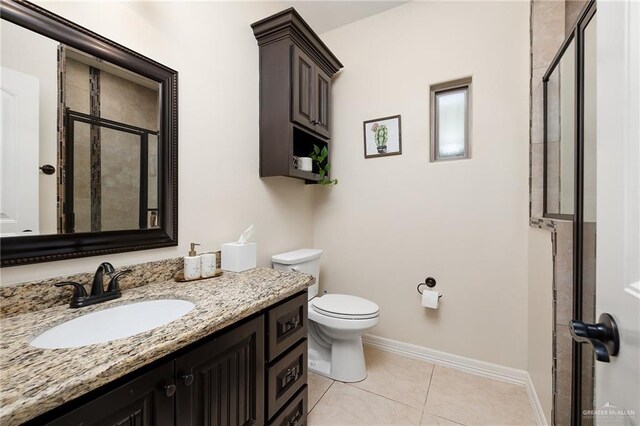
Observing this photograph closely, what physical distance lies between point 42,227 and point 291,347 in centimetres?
103

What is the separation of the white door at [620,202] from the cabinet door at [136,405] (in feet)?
3.06

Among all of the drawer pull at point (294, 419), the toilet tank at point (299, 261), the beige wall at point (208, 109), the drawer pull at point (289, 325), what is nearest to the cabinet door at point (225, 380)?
the drawer pull at point (289, 325)

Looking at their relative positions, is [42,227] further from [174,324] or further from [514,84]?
[514,84]

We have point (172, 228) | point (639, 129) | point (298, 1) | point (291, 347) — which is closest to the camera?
point (639, 129)

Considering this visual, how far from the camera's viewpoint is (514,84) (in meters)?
1.73

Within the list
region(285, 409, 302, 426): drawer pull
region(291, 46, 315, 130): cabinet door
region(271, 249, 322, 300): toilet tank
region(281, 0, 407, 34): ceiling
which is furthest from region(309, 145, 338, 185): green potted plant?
region(285, 409, 302, 426): drawer pull

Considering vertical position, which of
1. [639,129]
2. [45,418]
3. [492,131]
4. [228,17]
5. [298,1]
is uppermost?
[298,1]

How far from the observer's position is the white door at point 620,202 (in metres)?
0.41

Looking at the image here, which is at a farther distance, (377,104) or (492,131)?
(377,104)

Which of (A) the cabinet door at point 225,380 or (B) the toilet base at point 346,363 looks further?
(B) the toilet base at point 346,363

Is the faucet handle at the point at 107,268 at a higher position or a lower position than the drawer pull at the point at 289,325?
higher

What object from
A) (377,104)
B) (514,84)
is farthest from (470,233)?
(377,104)

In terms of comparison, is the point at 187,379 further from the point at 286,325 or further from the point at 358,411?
the point at 358,411

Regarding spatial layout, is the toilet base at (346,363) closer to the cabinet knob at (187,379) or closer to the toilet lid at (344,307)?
the toilet lid at (344,307)
